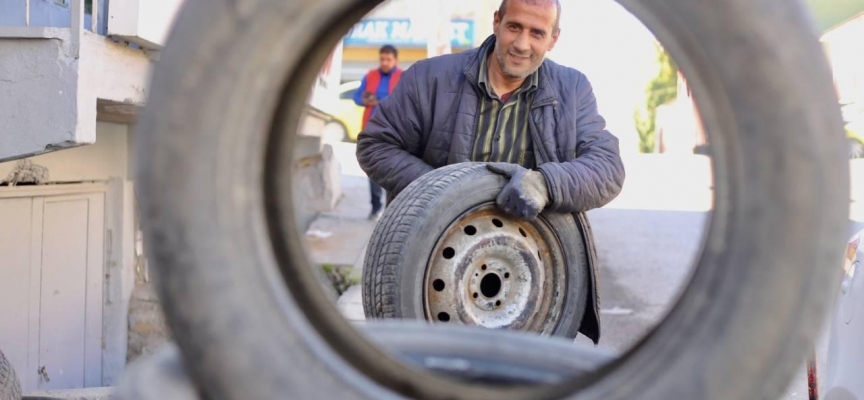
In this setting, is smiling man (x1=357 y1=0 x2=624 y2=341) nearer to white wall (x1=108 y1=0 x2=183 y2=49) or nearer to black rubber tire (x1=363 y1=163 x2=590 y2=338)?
black rubber tire (x1=363 y1=163 x2=590 y2=338)

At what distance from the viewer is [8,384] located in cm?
348

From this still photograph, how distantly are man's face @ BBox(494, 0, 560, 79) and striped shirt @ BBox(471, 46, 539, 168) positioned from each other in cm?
8

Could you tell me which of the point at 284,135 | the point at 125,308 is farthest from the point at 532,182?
the point at 125,308

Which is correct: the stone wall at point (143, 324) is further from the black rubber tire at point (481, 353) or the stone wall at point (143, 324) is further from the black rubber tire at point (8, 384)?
the black rubber tire at point (481, 353)

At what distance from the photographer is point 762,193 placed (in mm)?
1039

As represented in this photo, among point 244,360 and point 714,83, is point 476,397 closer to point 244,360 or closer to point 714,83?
point 244,360

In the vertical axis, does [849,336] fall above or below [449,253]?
below

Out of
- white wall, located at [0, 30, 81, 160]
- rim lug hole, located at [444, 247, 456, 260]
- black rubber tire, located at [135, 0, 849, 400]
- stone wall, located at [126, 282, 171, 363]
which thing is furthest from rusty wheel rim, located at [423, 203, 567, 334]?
stone wall, located at [126, 282, 171, 363]

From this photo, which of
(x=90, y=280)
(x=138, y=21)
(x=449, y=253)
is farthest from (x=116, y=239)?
(x=449, y=253)

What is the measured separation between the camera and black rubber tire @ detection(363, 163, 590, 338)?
8.08ft

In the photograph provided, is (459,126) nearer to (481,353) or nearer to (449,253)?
(449,253)

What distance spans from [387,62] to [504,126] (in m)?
6.25

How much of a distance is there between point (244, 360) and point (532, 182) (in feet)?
5.41

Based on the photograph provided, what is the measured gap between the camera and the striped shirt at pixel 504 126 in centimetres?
302
